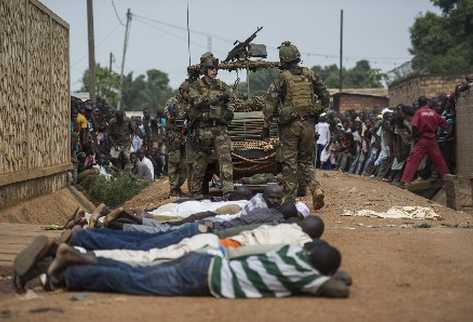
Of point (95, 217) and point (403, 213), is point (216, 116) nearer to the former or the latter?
point (403, 213)

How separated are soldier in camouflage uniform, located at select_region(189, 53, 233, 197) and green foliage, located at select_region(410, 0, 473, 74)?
25483 millimetres

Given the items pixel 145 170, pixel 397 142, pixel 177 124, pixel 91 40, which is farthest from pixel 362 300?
pixel 91 40

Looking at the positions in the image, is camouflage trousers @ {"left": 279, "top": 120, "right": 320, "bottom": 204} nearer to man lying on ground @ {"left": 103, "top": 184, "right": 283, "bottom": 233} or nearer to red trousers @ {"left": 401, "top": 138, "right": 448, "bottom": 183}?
man lying on ground @ {"left": 103, "top": 184, "right": 283, "bottom": 233}

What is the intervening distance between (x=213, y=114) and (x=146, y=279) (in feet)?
20.8

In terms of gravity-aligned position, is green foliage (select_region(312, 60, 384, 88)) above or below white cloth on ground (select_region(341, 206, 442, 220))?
above

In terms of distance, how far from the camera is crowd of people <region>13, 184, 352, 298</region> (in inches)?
209

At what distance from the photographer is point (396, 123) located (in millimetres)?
17141

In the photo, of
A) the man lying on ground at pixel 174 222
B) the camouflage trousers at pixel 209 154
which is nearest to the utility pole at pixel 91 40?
the camouflage trousers at pixel 209 154

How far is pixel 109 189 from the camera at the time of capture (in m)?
15.1

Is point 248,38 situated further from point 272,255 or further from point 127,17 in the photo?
point 127,17

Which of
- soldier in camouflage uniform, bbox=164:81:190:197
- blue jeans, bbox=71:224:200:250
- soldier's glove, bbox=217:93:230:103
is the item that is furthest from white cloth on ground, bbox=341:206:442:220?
blue jeans, bbox=71:224:200:250

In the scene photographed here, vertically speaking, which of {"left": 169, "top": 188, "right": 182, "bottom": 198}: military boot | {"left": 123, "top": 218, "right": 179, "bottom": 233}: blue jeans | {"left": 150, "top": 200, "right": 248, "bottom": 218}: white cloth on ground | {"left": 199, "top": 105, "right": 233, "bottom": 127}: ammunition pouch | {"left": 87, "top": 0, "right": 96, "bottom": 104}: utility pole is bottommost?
{"left": 169, "top": 188, "right": 182, "bottom": 198}: military boot

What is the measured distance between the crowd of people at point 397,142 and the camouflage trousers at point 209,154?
345cm

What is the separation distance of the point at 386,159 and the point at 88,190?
7.37 metres
